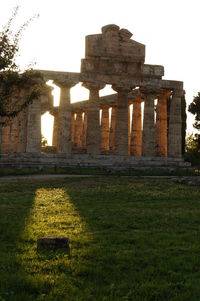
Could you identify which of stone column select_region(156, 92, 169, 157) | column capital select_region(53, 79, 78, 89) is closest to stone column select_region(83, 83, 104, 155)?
column capital select_region(53, 79, 78, 89)

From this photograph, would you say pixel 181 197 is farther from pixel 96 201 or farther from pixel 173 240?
pixel 173 240

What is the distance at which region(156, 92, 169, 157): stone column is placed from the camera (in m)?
56.1

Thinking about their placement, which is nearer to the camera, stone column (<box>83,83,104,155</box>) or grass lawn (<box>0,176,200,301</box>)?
grass lawn (<box>0,176,200,301</box>)

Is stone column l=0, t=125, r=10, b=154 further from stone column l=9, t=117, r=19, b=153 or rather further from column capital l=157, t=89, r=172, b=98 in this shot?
column capital l=157, t=89, r=172, b=98

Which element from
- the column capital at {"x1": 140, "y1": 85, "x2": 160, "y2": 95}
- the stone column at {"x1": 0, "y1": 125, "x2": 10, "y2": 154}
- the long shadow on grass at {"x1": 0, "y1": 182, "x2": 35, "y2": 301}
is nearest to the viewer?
the long shadow on grass at {"x1": 0, "y1": 182, "x2": 35, "y2": 301}

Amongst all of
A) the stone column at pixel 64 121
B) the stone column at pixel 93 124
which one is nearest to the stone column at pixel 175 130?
the stone column at pixel 93 124

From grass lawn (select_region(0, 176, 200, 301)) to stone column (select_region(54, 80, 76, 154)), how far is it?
27.7 metres

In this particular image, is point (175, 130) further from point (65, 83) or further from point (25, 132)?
point (25, 132)

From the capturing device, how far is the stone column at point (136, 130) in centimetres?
5838

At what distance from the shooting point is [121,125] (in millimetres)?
53094

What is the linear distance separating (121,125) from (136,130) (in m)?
6.34

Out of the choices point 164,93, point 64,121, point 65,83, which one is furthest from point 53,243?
point 164,93

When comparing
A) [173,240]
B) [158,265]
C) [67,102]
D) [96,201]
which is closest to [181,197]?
[96,201]

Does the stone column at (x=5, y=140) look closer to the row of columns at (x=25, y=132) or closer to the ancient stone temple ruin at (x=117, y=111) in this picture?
the row of columns at (x=25, y=132)
